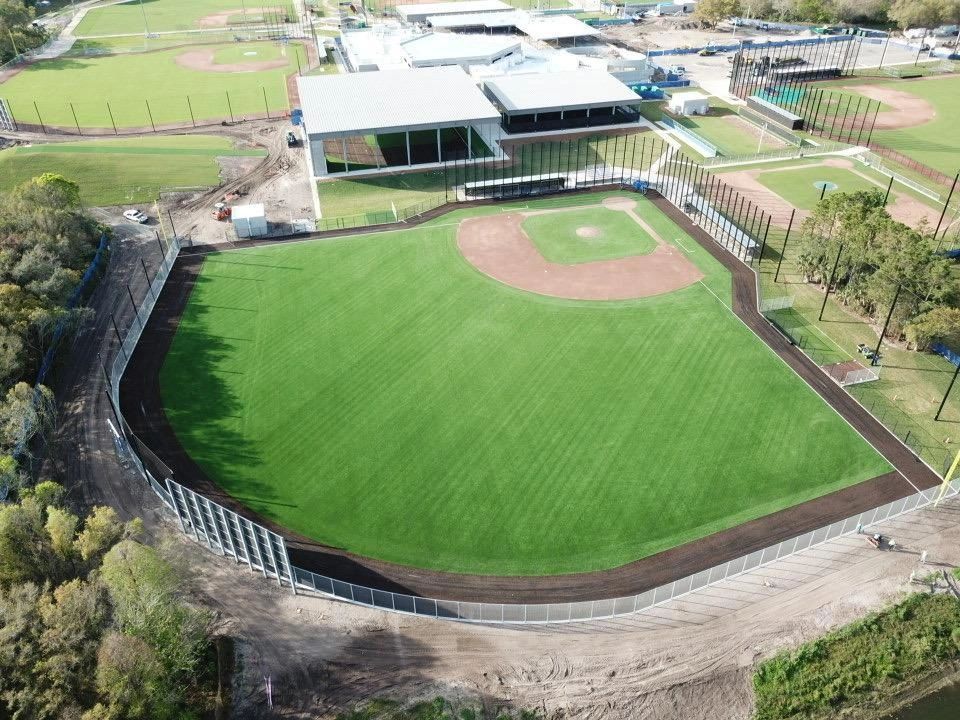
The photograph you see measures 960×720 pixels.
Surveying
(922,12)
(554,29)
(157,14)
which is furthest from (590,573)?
(157,14)

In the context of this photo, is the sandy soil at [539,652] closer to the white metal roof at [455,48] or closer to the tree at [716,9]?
the white metal roof at [455,48]

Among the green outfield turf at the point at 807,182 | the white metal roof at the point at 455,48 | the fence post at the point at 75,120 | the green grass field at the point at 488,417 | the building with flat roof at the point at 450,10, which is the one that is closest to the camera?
→ the green grass field at the point at 488,417

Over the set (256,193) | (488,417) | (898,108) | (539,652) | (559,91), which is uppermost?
(559,91)

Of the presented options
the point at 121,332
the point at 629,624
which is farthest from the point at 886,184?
the point at 121,332

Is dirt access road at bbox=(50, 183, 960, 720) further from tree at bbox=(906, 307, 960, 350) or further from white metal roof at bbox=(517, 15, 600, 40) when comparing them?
white metal roof at bbox=(517, 15, 600, 40)

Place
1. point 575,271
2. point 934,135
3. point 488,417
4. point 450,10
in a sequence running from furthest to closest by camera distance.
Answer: point 450,10, point 934,135, point 575,271, point 488,417

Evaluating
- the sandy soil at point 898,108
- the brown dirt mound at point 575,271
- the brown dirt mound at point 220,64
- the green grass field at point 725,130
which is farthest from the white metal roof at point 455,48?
the sandy soil at point 898,108

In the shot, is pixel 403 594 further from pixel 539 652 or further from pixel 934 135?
pixel 934 135
